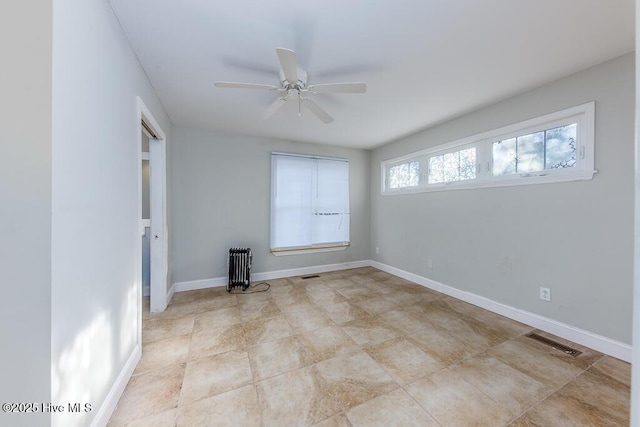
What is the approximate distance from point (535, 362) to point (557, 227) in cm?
124

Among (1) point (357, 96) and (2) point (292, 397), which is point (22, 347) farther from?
(1) point (357, 96)

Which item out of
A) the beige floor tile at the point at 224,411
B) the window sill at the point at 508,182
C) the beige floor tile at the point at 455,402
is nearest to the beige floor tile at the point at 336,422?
the beige floor tile at the point at 224,411

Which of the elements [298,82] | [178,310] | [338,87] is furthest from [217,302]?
[338,87]

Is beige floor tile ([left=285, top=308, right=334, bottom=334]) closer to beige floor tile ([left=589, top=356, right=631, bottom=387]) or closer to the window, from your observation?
the window

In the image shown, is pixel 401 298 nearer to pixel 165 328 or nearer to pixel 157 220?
pixel 165 328

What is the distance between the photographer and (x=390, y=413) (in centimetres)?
138

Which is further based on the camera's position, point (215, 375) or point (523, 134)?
point (523, 134)

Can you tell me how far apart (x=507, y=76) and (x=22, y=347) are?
138 inches

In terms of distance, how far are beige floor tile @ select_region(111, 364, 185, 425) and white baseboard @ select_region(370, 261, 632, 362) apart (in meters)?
3.16

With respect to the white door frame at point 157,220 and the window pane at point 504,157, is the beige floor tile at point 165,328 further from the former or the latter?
the window pane at point 504,157

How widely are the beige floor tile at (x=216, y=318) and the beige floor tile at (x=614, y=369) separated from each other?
3057mm

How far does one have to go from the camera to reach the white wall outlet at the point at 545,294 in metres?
2.26

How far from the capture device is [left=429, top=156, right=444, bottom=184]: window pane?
3355 millimetres

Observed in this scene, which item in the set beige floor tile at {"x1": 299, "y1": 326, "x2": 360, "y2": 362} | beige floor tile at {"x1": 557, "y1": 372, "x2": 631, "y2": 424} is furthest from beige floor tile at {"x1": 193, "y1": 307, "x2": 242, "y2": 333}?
beige floor tile at {"x1": 557, "y1": 372, "x2": 631, "y2": 424}
